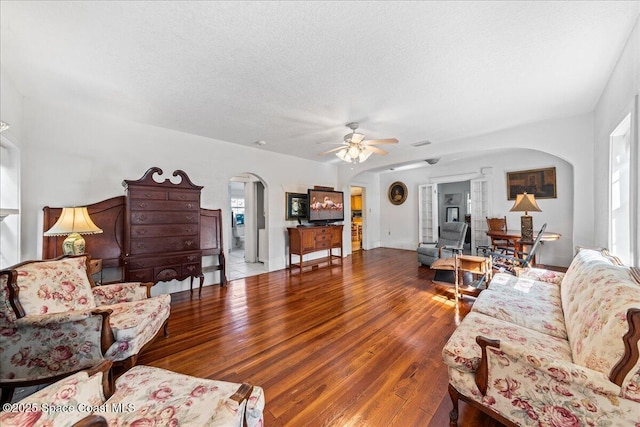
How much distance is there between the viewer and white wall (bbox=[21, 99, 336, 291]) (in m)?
2.74

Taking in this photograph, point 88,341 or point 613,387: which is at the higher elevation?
point 613,387

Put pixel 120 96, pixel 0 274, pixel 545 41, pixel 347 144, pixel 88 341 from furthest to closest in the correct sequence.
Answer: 1. pixel 347 144
2. pixel 120 96
3. pixel 545 41
4. pixel 88 341
5. pixel 0 274

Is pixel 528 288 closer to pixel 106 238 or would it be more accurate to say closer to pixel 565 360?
pixel 565 360

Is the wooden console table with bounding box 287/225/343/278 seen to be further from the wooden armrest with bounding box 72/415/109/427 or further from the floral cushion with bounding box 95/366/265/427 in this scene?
the wooden armrest with bounding box 72/415/109/427

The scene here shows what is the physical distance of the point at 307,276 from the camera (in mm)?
4613

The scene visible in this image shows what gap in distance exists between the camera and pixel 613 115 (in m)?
2.31

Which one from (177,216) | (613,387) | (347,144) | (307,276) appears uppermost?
(347,144)

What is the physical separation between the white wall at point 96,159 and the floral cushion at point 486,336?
3819mm

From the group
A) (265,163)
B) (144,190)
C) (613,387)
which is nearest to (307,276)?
(265,163)

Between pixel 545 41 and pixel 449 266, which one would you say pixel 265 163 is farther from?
pixel 545 41

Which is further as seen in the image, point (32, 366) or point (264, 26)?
point (264, 26)

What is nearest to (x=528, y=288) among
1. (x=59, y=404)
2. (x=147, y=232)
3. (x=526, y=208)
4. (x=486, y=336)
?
(x=486, y=336)

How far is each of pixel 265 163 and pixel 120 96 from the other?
8.21 feet

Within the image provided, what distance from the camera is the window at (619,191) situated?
7.57 feet
